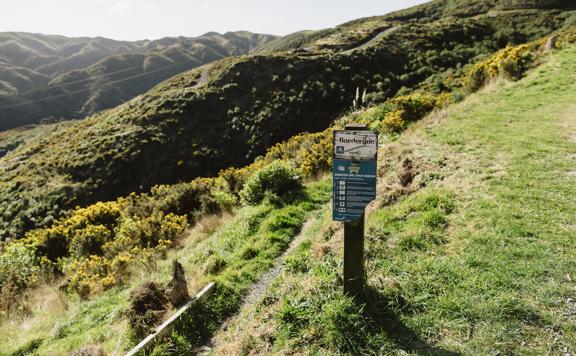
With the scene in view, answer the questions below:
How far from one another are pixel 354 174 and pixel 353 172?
23 mm

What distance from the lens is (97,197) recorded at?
26.6m

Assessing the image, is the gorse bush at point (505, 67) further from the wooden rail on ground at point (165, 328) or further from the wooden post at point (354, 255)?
the wooden rail on ground at point (165, 328)

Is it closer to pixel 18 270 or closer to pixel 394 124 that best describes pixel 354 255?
pixel 394 124

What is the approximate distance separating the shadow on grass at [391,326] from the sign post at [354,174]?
2.66ft

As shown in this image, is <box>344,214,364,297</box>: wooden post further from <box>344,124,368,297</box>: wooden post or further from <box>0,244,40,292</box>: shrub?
<box>0,244,40,292</box>: shrub

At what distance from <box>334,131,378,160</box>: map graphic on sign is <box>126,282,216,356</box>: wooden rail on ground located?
3.31 m

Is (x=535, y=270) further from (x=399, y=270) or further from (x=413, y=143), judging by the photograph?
(x=413, y=143)

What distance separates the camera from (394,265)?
4.70m

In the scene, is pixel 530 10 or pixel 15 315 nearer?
pixel 15 315

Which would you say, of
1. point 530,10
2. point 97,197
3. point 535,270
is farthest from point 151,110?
point 530,10

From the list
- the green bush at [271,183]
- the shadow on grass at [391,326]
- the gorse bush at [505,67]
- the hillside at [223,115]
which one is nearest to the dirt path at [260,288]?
the shadow on grass at [391,326]

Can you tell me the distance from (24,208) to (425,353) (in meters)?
29.0

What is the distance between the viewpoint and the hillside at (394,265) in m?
3.72

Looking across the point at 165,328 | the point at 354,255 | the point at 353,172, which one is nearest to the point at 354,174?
the point at 353,172
